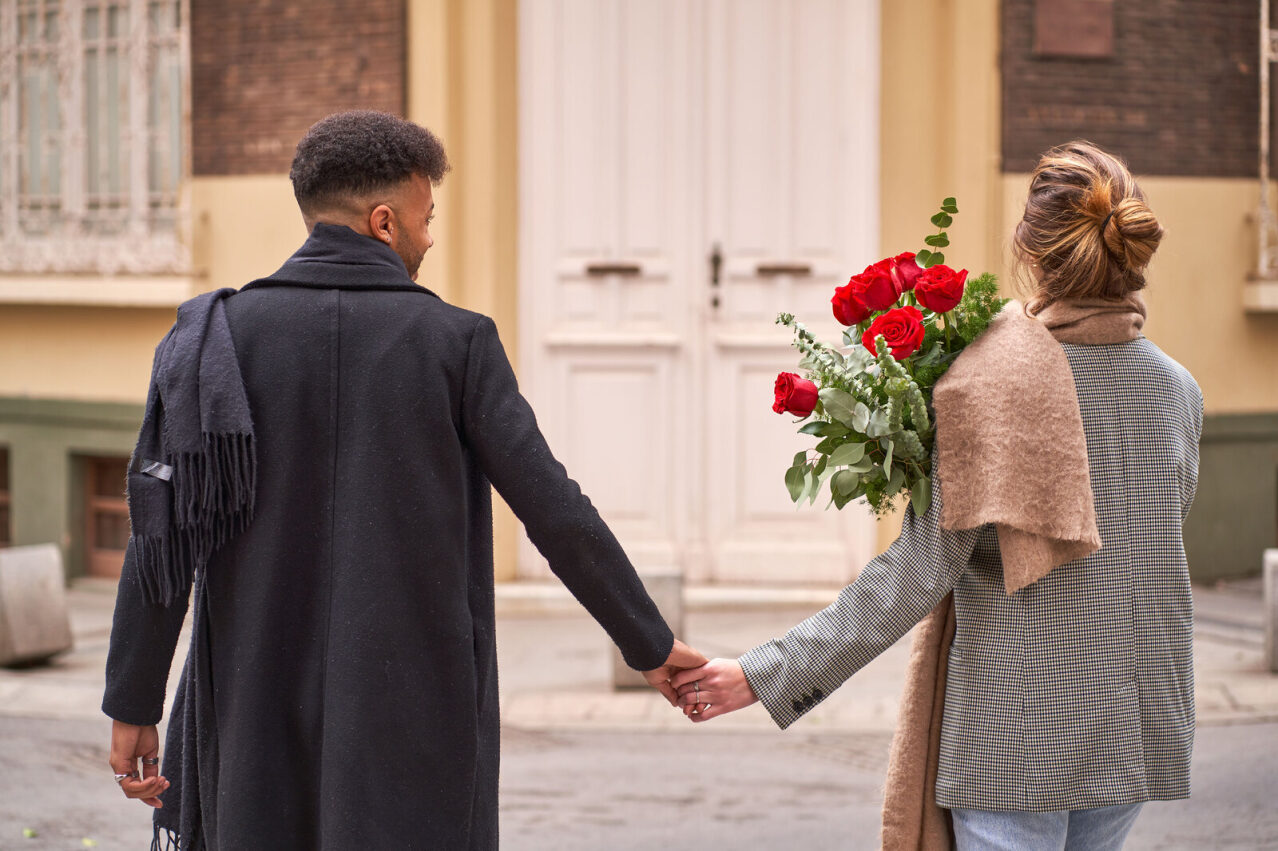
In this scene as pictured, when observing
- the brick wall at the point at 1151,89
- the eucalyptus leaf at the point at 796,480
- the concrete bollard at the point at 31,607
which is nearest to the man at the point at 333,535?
the eucalyptus leaf at the point at 796,480

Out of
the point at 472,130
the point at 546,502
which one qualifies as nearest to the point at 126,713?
the point at 546,502

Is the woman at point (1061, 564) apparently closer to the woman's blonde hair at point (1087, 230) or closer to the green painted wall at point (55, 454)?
the woman's blonde hair at point (1087, 230)

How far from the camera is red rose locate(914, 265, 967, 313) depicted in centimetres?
272

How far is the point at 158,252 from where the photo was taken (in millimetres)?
9266

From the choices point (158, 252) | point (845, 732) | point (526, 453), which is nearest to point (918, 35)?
point (845, 732)

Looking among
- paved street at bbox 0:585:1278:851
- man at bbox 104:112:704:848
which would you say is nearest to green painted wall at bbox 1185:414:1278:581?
paved street at bbox 0:585:1278:851

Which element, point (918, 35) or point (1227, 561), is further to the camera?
point (1227, 561)

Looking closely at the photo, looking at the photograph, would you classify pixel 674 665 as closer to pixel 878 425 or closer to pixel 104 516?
pixel 878 425

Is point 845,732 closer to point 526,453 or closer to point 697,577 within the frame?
point 697,577

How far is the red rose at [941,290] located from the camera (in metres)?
2.72

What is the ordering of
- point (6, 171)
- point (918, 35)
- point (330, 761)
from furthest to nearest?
point (6, 171), point (918, 35), point (330, 761)

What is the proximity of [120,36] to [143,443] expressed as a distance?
765cm

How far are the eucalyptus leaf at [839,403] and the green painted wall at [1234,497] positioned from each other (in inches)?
265

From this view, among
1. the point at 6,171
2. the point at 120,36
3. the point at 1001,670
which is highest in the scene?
the point at 120,36
